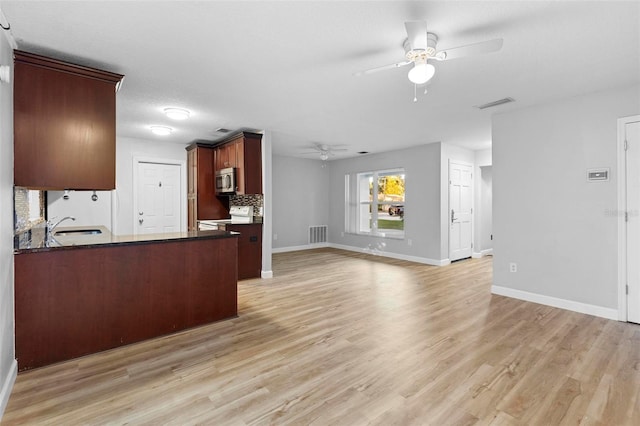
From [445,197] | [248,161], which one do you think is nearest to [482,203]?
[445,197]

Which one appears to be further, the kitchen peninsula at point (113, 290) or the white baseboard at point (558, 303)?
the white baseboard at point (558, 303)

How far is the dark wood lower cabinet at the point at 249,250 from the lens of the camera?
465 centimetres

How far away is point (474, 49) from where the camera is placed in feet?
6.18

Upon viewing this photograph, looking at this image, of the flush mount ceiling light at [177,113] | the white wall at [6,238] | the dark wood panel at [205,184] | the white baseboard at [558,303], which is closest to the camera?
the white wall at [6,238]

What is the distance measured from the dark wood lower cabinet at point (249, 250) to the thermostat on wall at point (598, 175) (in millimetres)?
4253

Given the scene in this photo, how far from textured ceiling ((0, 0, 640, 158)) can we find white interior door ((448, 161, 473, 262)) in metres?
2.32

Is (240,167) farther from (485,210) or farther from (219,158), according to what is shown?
(485,210)

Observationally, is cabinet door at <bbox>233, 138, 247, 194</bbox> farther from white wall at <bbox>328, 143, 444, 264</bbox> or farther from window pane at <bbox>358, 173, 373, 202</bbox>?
window pane at <bbox>358, 173, 373, 202</bbox>

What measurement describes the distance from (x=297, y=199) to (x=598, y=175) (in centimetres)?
574

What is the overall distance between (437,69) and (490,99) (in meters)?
1.19

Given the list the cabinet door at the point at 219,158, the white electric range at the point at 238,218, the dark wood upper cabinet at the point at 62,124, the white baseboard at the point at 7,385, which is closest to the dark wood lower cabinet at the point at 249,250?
the white electric range at the point at 238,218

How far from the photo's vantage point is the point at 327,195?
8.31m

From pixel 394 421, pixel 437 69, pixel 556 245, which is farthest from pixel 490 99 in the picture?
pixel 394 421

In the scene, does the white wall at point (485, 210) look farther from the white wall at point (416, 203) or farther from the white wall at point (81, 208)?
the white wall at point (81, 208)
